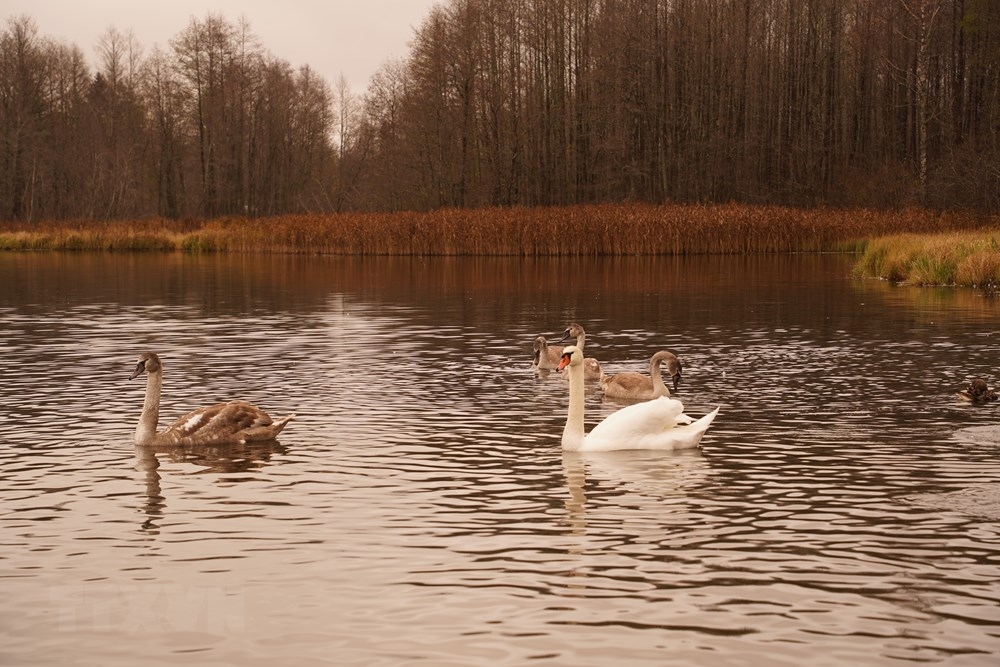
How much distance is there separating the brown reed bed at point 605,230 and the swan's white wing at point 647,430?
116ft

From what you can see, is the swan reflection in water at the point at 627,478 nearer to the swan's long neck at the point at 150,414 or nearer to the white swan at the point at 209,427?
the white swan at the point at 209,427

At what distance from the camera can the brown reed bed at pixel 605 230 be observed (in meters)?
49.6

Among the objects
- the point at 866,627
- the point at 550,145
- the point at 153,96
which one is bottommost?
the point at 866,627

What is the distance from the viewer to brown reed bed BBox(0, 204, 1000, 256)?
49594 millimetres

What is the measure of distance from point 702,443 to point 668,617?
577cm

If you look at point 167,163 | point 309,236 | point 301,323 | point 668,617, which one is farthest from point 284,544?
point 167,163

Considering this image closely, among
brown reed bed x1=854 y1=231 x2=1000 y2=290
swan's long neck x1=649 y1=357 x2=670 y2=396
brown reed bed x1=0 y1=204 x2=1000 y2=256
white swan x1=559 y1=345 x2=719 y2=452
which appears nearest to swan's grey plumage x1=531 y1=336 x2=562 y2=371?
swan's long neck x1=649 y1=357 x2=670 y2=396

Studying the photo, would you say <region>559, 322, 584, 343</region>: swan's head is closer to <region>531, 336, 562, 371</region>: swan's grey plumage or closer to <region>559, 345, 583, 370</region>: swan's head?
<region>531, 336, 562, 371</region>: swan's grey plumage

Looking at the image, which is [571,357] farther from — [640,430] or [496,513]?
[496,513]

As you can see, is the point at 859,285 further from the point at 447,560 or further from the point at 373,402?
the point at 447,560

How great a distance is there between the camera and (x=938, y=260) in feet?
109

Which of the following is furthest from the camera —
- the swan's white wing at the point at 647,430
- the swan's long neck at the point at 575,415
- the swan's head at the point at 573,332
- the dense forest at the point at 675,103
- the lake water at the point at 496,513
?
the dense forest at the point at 675,103

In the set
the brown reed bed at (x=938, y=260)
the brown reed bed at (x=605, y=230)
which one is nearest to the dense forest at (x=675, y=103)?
the brown reed bed at (x=605, y=230)

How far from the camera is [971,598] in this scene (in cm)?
765
